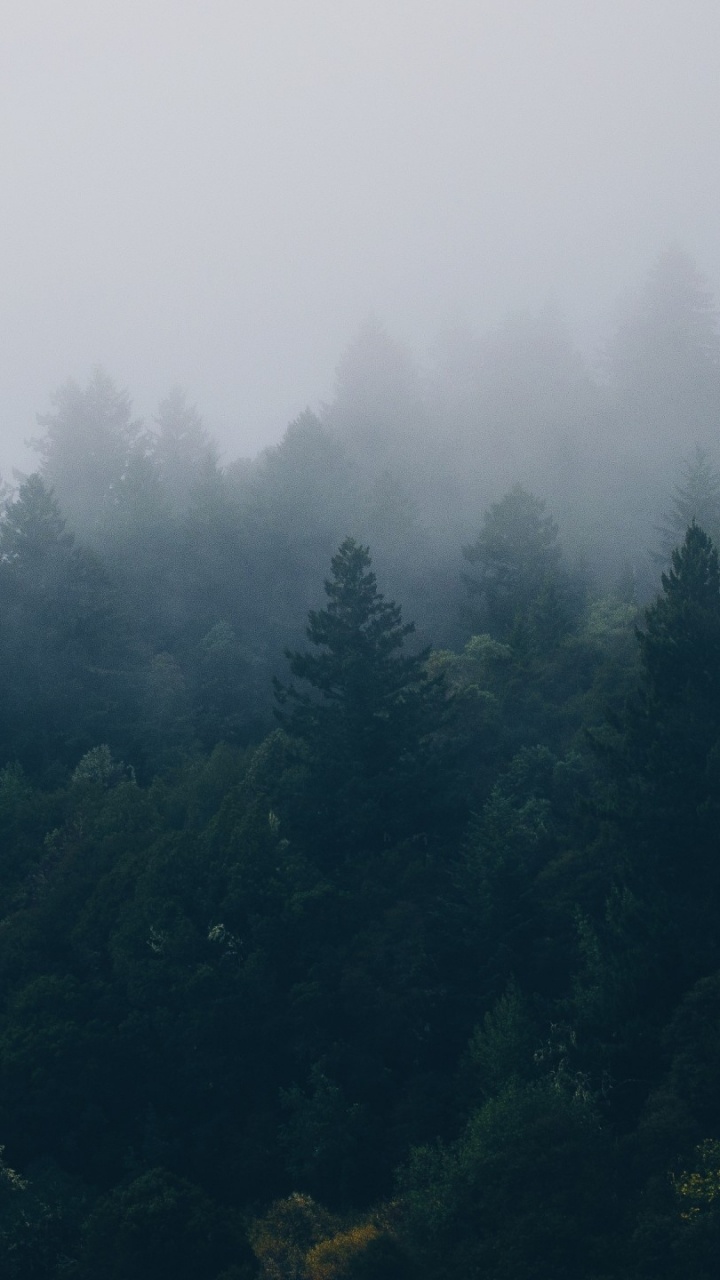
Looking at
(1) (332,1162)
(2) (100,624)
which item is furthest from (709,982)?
(2) (100,624)

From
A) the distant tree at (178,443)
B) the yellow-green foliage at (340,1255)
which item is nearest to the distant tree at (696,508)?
the distant tree at (178,443)

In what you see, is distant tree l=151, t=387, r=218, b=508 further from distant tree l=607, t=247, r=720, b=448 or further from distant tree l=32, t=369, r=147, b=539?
distant tree l=607, t=247, r=720, b=448

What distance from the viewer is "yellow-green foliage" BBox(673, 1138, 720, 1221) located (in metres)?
20.2

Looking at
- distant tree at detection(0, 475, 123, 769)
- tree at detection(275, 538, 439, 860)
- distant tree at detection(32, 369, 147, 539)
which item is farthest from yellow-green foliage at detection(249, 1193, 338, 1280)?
distant tree at detection(32, 369, 147, 539)

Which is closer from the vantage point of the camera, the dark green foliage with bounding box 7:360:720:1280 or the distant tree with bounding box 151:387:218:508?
the dark green foliage with bounding box 7:360:720:1280

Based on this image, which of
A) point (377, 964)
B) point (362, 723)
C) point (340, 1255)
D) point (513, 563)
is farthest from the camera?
point (513, 563)

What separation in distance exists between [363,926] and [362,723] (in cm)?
581

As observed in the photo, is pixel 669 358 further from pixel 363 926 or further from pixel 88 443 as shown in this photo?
pixel 363 926

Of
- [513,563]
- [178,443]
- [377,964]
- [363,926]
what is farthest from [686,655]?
[178,443]

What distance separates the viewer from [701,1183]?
2053 centimetres

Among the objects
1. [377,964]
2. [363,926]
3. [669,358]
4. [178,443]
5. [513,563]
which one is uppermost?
[178,443]

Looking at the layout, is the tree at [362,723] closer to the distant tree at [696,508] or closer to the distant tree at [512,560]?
the distant tree at [512,560]

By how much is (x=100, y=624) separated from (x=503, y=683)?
15.2 meters

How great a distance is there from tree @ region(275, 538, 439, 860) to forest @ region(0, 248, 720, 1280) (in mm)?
99
